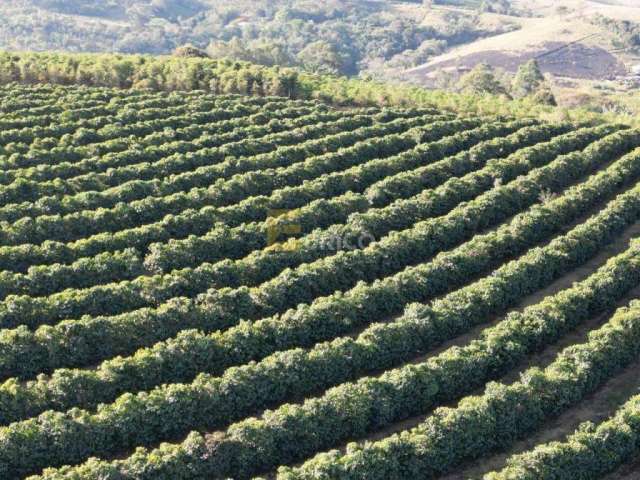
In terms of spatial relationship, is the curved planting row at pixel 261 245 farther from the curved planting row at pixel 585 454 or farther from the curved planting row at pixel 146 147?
the curved planting row at pixel 585 454

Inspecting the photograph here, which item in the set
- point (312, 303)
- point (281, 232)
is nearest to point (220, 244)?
point (281, 232)

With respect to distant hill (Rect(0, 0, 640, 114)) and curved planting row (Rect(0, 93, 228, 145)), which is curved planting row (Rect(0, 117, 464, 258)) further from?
distant hill (Rect(0, 0, 640, 114))

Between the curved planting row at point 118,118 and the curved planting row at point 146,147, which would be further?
the curved planting row at point 118,118

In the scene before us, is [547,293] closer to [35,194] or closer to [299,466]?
[299,466]

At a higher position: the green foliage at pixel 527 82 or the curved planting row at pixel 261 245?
the curved planting row at pixel 261 245
